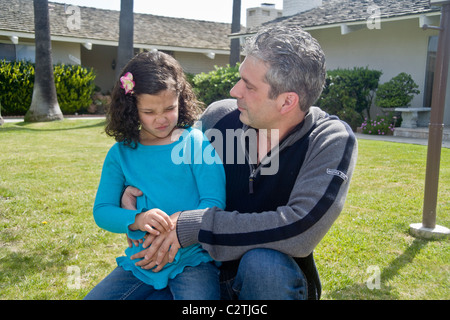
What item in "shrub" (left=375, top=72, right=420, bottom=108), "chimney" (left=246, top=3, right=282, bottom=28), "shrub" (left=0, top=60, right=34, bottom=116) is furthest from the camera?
"chimney" (left=246, top=3, right=282, bottom=28)

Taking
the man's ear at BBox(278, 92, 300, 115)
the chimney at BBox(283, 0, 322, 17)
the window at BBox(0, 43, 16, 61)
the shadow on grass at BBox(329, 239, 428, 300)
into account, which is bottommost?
the shadow on grass at BBox(329, 239, 428, 300)

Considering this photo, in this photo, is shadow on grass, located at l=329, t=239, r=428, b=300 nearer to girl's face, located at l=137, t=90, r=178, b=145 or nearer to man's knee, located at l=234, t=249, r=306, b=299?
man's knee, located at l=234, t=249, r=306, b=299

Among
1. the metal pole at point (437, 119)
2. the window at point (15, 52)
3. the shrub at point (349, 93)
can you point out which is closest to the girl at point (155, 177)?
the metal pole at point (437, 119)

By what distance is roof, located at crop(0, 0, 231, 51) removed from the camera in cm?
1947

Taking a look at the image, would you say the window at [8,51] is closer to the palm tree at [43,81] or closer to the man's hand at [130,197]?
the palm tree at [43,81]

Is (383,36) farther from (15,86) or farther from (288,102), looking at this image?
(15,86)

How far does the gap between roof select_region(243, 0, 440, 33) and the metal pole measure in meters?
7.90

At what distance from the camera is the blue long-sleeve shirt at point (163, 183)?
216 cm

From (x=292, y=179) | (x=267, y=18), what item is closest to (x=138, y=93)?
(x=292, y=179)

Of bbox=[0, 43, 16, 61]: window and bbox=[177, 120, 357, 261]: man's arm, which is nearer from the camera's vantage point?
bbox=[177, 120, 357, 261]: man's arm

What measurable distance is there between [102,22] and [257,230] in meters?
Answer: 22.7

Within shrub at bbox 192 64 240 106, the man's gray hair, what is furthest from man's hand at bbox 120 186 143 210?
shrub at bbox 192 64 240 106

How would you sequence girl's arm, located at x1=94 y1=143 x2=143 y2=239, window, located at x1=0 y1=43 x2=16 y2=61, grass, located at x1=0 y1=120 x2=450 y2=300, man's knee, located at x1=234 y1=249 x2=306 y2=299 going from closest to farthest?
man's knee, located at x1=234 y1=249 x2=306 y2=299
girl's arm, located at x1=94 y1=143 x2=143 y2=239
grass, located at x1=0 y1=120 x2=450 y2=300
window, located at x1=0 y1=43 x2=16 y2=61

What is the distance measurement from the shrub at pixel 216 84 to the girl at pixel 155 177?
38.4 ft
